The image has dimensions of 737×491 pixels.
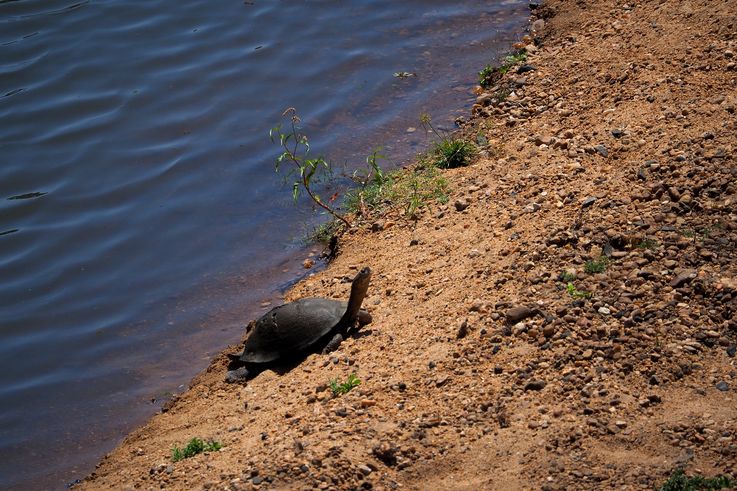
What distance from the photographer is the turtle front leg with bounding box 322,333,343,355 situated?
5961 millimetres

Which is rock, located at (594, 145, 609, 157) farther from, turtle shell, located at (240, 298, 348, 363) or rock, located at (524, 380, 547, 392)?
rock, located at (524, 380, 547, 392)

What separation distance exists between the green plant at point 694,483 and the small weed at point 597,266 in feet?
5.66

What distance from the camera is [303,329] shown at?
6098 mm

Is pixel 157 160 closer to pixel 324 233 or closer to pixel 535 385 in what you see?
pixel 324 233

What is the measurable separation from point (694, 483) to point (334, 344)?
2761 millimetres

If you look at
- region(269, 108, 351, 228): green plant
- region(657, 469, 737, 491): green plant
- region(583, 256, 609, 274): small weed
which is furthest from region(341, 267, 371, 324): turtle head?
region(657, 469, 737, 491): green plant

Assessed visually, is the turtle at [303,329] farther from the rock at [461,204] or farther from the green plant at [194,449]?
the rock at [461,204]

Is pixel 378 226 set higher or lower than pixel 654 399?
higher

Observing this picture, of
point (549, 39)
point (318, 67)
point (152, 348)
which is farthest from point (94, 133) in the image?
point (549, 39)

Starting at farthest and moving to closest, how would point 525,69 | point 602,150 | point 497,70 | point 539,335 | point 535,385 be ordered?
point 497,70 < point 525,69 < point 602,150 < point 539,335 < point 535,385

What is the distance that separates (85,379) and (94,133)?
3920 millimetres

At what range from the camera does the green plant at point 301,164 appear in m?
7.67

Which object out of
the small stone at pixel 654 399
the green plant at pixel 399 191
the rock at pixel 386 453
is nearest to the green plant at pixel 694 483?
the small stone at pixel 654 399

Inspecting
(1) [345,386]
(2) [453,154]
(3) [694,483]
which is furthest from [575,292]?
(2) [453,154]
